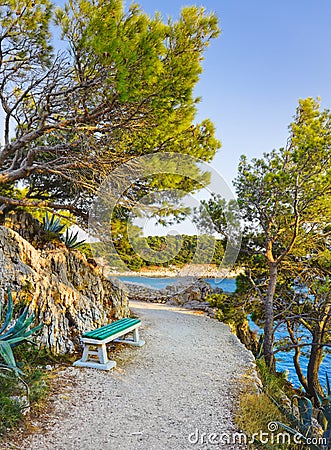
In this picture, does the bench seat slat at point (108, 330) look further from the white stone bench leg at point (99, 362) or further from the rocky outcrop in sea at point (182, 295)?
the rocky outcrop in sea at point (182, 295)

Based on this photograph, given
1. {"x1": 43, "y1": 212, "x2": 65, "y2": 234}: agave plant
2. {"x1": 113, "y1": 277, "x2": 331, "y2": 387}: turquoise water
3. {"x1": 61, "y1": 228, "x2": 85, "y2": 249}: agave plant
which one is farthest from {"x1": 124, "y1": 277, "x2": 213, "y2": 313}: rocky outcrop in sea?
{"x1": 43, "y1": 212, "x2": 65, "y2": 234}: agave plant

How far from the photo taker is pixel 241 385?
4020 millimetres

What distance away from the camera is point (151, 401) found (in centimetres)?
348

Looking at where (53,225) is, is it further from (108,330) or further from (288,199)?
(288,199)

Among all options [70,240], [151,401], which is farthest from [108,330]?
[70,240]

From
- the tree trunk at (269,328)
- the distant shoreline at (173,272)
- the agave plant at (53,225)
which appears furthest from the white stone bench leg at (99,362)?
the tree trunk at (269,328)

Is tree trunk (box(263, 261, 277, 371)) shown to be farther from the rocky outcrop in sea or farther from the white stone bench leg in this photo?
the white stone bench leg

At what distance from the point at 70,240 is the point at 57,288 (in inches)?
71.8

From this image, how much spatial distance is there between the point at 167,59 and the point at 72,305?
13.3 feet

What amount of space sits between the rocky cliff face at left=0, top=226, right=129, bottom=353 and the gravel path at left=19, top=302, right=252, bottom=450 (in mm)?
692

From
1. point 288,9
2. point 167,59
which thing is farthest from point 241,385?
point 288,9

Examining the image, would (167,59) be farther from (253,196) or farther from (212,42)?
(253,196)

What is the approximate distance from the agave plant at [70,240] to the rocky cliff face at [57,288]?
338 millimetres

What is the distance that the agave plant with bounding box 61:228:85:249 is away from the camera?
672 centimetres
